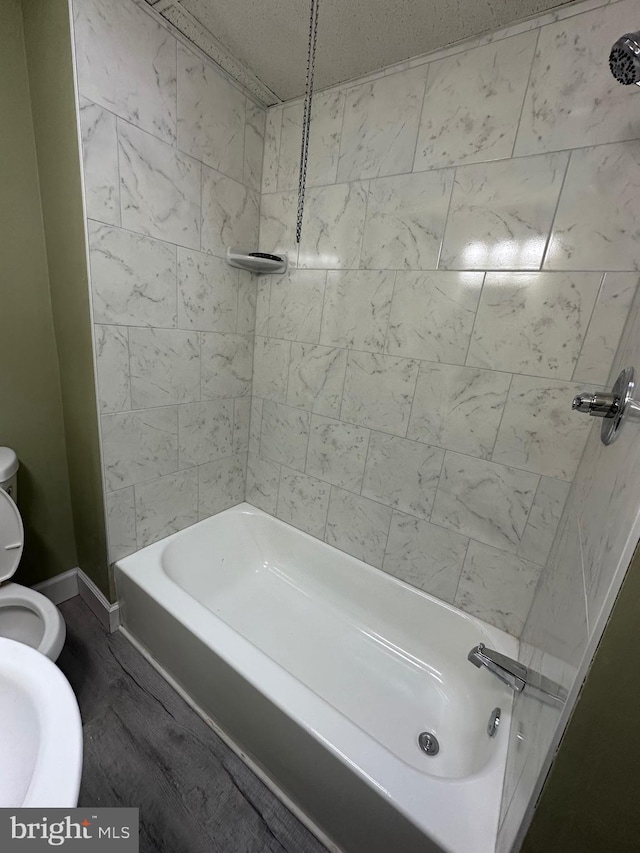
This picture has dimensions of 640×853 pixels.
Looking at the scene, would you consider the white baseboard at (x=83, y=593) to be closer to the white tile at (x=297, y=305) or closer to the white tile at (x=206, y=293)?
the white tile at (x=206, y=293)

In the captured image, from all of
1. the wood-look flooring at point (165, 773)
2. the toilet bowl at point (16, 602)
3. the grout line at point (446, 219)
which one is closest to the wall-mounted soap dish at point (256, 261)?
the grout line at point (446, 219)

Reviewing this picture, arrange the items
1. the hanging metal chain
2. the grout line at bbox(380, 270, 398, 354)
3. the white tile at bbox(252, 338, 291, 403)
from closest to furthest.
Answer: the hanging metal chain → the grout line at bbox(380, 270, 398, 354) → the white tile at bbox(252, 338, 291, 403)

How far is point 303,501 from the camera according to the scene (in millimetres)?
1778

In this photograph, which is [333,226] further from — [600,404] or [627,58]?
[600,404]

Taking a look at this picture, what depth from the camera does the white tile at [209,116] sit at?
1.24m

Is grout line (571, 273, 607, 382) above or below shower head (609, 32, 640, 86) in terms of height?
below

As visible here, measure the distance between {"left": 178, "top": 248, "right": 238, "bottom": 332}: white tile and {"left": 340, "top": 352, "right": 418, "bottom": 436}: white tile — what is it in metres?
0.63

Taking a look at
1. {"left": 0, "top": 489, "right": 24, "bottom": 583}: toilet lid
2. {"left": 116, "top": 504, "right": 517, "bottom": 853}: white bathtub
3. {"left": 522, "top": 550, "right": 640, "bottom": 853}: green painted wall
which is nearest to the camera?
{"left": 522, "top": 550, "right": 640, "bottom": 853}: green painted wall

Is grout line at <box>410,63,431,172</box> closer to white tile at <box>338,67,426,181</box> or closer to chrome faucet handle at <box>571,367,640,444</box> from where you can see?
white tile at <box>338,67,426,181</box>

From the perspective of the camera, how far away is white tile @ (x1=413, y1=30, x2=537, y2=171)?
1.03m

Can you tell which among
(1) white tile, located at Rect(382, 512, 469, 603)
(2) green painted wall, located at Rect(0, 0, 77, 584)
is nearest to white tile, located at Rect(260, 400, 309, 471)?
(1) white tile, located at Rect(382, 512, 469, 603)

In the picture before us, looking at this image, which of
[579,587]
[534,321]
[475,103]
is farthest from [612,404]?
[475,103]

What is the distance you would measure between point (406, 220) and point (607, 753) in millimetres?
1461

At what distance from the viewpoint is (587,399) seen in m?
0.71
